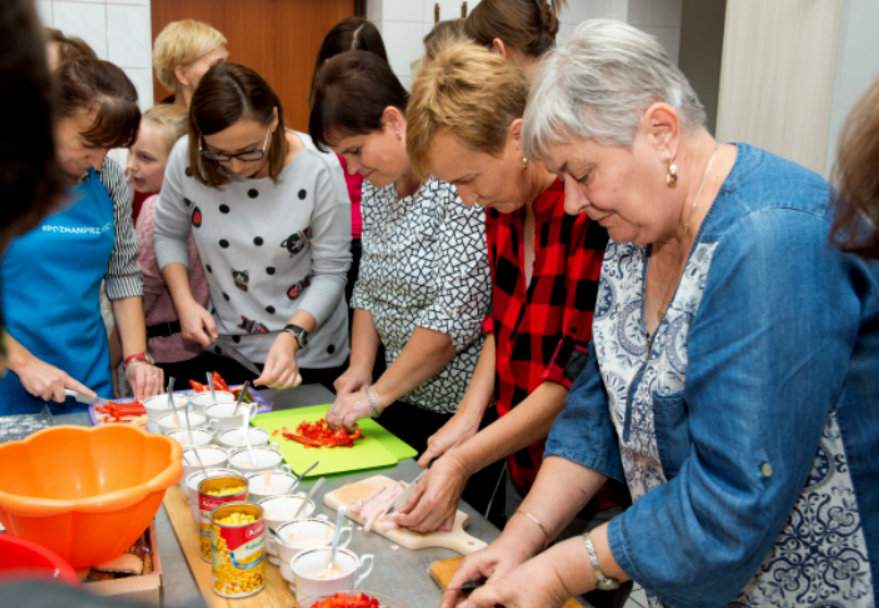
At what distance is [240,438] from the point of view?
1640mm

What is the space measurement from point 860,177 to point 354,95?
1177 millimetres

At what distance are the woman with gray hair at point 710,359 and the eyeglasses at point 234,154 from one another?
1.06 m

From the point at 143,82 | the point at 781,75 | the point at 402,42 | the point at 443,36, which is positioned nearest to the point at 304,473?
the point at 443,36

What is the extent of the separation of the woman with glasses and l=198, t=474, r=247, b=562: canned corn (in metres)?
0.71

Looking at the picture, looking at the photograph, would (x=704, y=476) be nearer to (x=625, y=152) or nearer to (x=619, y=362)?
(x=619, y=362)

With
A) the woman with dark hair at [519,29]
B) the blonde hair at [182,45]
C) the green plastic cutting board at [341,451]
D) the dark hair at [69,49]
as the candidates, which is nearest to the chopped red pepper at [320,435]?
the green plastic cutting board at [341,451]

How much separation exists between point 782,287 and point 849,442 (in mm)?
210

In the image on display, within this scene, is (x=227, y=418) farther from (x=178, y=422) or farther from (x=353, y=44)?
(x=353, y=44)

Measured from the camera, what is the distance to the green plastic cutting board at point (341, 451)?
1.63 m

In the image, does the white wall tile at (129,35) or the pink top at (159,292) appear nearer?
the pink top at (159,292)

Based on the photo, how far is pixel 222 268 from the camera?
219 cm

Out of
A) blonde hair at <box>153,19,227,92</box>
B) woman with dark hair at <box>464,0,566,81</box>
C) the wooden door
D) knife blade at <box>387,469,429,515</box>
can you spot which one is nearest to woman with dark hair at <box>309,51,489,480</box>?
knife blade at <box>387,469,429,515</box>

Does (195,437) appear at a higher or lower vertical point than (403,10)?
lower

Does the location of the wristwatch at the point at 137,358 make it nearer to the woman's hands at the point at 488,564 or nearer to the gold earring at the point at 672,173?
the woman's hands at the point at 488,564
